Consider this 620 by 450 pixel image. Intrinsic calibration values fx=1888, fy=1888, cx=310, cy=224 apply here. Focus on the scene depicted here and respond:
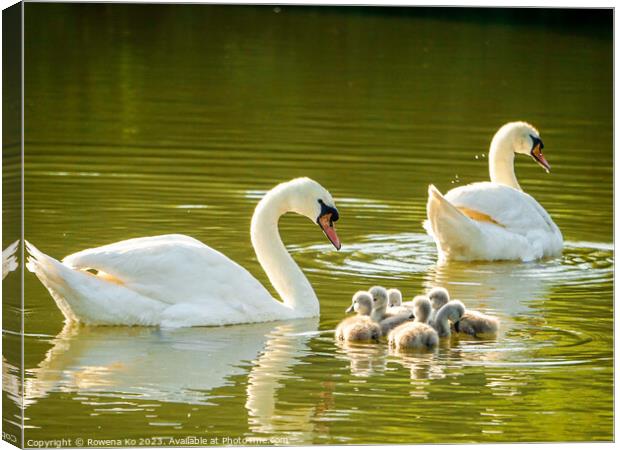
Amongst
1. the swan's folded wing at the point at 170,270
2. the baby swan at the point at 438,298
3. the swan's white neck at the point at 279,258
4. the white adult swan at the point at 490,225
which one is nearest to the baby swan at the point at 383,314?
the baby swan at the point at 438,298

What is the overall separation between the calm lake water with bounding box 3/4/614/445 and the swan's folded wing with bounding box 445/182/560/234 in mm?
379

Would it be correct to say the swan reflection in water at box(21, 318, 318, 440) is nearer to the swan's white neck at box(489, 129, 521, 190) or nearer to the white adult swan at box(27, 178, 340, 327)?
the white adult swan at box(27, 178, 340, 327)

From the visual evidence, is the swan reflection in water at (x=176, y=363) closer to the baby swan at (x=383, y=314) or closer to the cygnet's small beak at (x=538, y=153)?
the baby swan at (x=383, y=314)

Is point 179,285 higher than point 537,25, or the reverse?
point 537,25

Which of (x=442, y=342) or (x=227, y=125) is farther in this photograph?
(x=227, y=125)

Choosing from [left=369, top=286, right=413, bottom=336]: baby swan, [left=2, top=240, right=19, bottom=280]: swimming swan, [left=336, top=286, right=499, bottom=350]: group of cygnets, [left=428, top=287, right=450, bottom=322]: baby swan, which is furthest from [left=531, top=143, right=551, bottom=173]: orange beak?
[left=2, top=240, right=19, bottom=280]: swimming swan

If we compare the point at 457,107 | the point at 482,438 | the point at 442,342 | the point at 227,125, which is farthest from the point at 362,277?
the point at 457,107

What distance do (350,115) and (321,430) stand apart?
1340 centimetres

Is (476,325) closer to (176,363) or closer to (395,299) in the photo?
(395,299)

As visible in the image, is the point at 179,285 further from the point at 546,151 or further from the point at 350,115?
the point at 350,115

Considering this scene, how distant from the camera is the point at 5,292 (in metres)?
10.2

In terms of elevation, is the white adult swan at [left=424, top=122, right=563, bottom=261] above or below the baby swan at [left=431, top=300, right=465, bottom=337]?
above

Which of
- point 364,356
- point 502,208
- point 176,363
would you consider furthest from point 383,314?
point 502,208

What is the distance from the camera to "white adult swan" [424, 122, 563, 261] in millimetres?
15688
